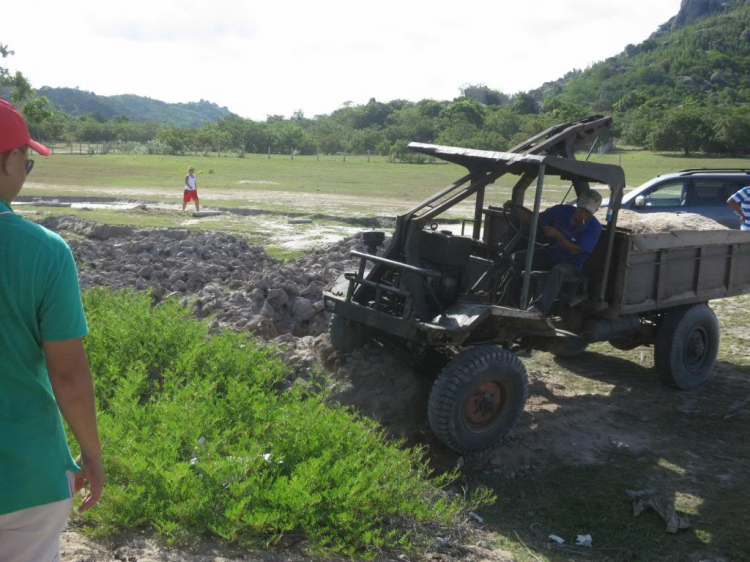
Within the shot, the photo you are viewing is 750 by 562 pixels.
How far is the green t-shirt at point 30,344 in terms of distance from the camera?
2.22m

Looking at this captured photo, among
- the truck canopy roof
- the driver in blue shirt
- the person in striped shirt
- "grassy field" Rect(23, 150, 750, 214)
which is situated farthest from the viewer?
"grassy field" Rect(23, 150, 750, 214)

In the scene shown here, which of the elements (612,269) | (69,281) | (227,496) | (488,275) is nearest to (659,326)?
(612,269)

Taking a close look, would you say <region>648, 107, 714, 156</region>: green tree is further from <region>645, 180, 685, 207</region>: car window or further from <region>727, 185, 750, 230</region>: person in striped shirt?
<region>727, 185, 750, 230</region>: person in striped shirt

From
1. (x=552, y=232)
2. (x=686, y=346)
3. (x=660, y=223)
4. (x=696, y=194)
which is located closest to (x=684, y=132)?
(x=696, y=194)

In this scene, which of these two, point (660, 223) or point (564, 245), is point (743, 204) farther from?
point (564, 245)

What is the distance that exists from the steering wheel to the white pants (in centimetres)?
499

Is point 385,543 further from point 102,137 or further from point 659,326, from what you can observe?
point 102,137

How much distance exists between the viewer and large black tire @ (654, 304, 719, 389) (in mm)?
7426

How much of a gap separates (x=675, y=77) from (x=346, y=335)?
101 metres

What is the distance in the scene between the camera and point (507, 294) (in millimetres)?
6402

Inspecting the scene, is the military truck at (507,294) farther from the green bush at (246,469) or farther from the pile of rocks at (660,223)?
the green bush at (246,469)

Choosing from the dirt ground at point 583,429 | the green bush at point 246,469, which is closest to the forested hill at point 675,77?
the dirt ground at point 583,429

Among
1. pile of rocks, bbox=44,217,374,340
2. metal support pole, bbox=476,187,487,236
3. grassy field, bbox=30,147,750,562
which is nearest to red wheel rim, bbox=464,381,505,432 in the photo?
grassy field, bbox=30,147,750,562

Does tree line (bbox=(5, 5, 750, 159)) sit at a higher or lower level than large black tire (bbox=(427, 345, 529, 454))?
higher
